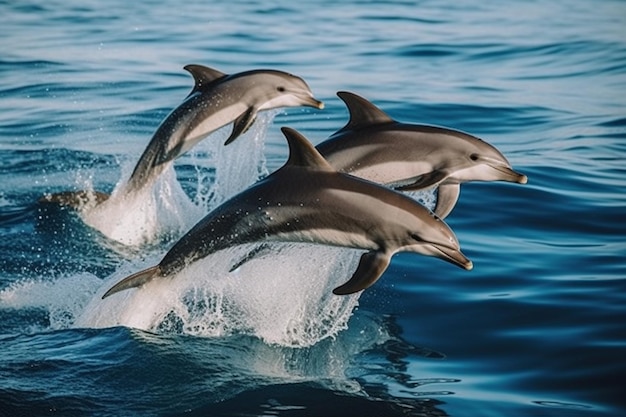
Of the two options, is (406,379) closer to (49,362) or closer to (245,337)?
(245,337)

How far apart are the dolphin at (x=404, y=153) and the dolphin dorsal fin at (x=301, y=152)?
992mm

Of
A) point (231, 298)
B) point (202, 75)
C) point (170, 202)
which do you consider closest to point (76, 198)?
point (170, 202)

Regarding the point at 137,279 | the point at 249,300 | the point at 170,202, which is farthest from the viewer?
the point at 170,202

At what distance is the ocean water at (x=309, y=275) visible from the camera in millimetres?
6352

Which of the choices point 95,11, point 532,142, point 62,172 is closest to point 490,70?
point 532,142

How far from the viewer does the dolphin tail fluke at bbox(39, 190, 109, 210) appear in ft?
34.5

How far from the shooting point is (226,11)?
27.0m

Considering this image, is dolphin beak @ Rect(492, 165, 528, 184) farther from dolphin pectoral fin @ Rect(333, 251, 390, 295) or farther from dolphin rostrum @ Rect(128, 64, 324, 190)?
dolphin rostrum @ Rect(128, 64, 324, 190)

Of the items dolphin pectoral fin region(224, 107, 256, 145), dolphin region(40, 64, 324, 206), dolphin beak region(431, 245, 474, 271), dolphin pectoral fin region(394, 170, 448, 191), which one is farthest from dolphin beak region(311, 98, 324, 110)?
dolphin beak region(431, 245, 474, 271)

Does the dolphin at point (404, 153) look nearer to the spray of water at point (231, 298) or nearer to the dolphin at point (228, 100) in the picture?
the spray of water at point (231, 298)

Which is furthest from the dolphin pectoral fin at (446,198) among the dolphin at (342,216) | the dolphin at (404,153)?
the dolphin at (342,216)

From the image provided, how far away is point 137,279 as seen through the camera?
22.9 ft

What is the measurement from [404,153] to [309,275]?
1198 millimetres

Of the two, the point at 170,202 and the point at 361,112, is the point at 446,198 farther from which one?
the point at 170,202
